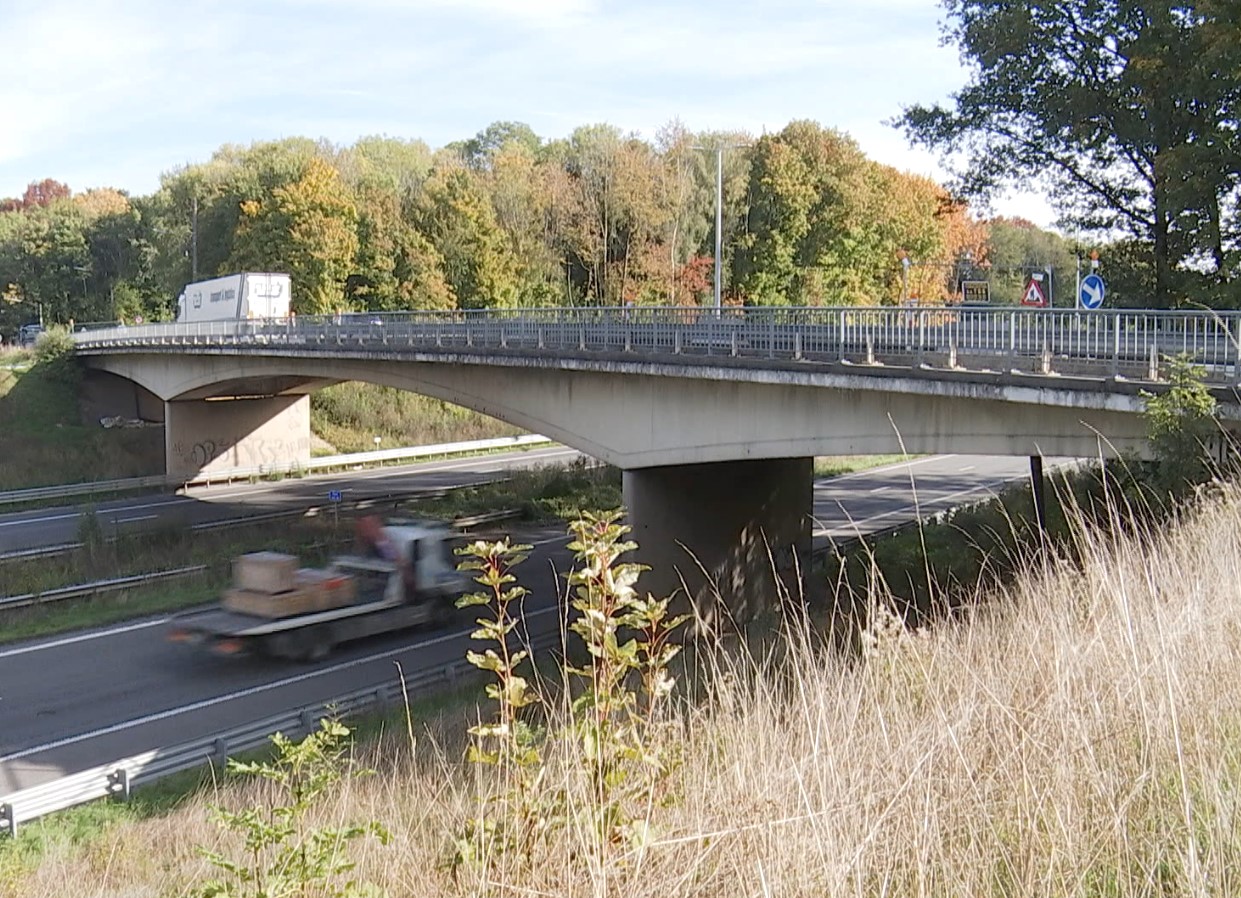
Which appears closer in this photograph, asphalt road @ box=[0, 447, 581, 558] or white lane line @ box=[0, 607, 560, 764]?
white lane line @ box=[0, 607, 560, 764]

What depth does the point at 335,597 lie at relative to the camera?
2086 centimetres

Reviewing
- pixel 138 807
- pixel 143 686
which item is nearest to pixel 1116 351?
pixel 138 807

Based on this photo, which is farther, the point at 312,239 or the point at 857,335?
the point at 312,239

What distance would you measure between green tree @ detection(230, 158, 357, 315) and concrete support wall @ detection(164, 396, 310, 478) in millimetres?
9480

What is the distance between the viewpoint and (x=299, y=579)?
20031 millimetres

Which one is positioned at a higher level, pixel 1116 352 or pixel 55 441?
pixel 1116 352

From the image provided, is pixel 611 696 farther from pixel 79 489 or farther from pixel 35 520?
pixel 79 489

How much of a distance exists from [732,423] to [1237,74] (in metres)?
9.87

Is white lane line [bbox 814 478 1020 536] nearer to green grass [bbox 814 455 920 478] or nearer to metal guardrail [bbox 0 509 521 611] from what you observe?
green grass [bbox 814 455 920 478]

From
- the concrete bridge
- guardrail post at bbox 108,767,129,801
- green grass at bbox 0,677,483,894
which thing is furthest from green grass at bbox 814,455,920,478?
guardrail post at bbox 108,767,129,801

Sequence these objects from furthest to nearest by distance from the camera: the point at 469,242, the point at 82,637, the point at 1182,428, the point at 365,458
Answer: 1. the point at 469,242
2. the point at 365,458
3. the point at 82,637
4. the point at 1182,428

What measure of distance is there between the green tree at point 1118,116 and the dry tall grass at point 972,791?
56.4 ft

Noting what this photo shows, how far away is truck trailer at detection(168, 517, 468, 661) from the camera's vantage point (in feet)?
65.0

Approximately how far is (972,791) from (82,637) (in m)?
22.5
